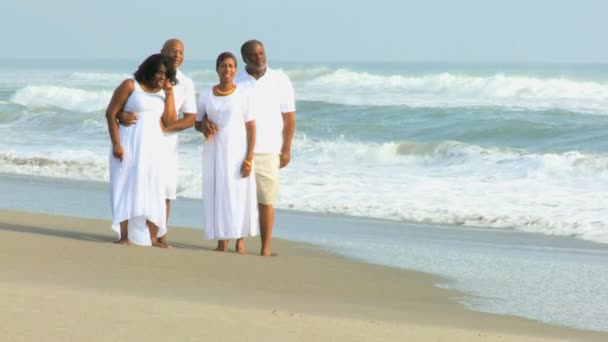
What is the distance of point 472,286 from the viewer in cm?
726

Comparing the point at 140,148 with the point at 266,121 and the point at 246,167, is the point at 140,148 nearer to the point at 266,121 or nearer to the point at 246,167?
the point at 246,167

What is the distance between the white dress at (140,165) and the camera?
7781 mm

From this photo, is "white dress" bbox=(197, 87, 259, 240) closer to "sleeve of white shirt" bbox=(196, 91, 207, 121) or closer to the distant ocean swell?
"sleeve of white shirt" bbox=(196, 91, 207, 121)

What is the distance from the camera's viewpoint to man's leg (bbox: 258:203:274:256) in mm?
7969

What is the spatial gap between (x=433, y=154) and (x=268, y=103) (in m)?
11.3

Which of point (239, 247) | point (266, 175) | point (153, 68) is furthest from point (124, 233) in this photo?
point (153, 68)

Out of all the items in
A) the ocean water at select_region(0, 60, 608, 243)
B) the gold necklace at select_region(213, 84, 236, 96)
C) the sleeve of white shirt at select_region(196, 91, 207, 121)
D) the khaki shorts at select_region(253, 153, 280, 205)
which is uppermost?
the gold necklace at select_region(213, 84, 236, 96)

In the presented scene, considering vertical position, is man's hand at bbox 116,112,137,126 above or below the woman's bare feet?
above

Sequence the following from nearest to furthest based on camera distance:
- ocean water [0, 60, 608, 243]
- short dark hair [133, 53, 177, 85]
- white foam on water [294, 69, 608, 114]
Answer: short dark hair [133, 53, 177, 85], ocean water [0, 60, 608, 243], white foam on water [294, 69, 608, 114]

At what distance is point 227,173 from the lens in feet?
25.5

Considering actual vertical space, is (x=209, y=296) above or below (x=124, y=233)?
above

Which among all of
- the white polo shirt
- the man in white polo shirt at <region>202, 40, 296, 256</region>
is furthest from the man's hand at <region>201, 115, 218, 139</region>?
the white polo shirt

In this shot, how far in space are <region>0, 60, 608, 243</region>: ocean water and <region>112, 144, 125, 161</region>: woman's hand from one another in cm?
409

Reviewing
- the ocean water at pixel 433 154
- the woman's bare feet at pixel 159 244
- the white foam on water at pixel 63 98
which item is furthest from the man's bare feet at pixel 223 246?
the white foam on water at pixel 63 98
